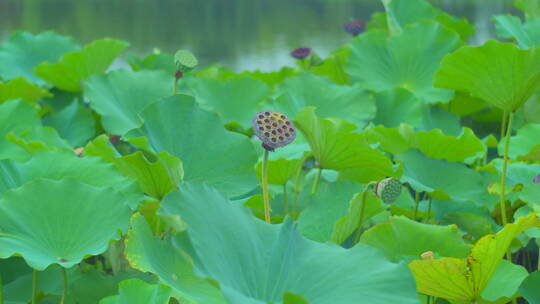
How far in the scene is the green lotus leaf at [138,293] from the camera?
53 cm

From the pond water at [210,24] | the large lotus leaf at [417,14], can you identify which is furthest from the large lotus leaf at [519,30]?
the pond water at [210,24]

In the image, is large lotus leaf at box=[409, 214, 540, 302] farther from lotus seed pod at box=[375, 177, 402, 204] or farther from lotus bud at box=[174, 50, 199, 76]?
lotus bud at box=[174, 50, 199, 76]

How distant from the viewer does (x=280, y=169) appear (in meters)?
0.77

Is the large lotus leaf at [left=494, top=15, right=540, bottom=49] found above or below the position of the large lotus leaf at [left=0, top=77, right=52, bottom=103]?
above

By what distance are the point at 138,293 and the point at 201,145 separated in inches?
9.4

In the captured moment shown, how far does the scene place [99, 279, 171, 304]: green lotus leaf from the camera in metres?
0.53

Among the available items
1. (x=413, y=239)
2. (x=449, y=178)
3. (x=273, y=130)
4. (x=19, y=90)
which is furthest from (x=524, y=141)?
(x=19, y=90)

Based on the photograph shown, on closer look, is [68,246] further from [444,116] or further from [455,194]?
[444,116]

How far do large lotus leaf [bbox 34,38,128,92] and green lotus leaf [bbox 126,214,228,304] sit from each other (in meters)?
0.66

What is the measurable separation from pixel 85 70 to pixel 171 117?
486 millimetres

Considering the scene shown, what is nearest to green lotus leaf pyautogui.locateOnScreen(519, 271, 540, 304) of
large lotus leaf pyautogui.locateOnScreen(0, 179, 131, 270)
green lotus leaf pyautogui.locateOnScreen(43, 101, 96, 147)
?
large lotus leaf pyautogui.locateOnScreen(0, 179, 131, 270)

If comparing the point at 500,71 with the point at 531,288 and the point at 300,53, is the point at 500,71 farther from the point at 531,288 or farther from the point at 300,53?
the point at 300,53

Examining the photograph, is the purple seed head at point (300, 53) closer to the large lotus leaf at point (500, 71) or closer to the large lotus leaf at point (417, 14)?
the large lotus leaf at point (417, 14)

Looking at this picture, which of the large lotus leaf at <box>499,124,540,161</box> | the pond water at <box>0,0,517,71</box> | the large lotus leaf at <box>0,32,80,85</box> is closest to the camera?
the large lotus leaf at <box>499,124,540,161</box>
